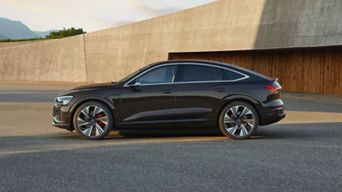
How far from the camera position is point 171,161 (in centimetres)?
647

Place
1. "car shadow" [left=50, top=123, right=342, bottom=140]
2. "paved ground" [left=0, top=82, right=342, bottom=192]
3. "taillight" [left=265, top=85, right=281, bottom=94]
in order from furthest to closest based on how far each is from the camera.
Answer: "car shadow" [left=50, top=123, right=342, bottom=140]
"taillight" [left=265, top=85, right=281, bottom=94]
"paved ground" [left=0, top=82, right=342, bottom=192]

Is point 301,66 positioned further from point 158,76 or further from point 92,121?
point 92,121

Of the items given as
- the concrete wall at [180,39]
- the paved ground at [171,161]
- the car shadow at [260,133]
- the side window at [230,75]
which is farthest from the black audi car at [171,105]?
the concrete wall at [180,39]

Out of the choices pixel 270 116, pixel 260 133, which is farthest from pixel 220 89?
pixel 260 133

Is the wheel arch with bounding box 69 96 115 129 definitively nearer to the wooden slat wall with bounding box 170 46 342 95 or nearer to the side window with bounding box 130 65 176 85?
the side window with bounding box 130 65 176 85

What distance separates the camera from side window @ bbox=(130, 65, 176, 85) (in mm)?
8719

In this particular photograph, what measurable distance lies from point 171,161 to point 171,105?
2.24 metres

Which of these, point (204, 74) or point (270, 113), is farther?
point (204, 74)

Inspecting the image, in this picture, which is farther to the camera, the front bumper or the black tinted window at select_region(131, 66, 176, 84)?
the black tinted window at select_region(131, 66, 176, 84)

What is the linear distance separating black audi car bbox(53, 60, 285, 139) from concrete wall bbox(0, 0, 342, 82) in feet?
49.7

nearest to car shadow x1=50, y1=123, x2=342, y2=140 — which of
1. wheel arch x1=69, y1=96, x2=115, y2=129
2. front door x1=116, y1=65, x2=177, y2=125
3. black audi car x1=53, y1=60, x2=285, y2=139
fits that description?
front door x1=116, y1=65, x2=177, y2=125

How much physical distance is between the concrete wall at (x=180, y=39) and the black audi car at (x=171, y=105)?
1516cm

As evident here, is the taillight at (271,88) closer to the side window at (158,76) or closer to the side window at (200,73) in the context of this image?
the side window at (200,73)

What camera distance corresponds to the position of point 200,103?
8609 mm
